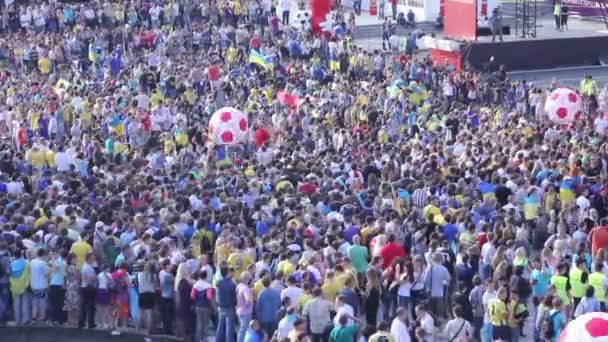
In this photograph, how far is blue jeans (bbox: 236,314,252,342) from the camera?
800 inches

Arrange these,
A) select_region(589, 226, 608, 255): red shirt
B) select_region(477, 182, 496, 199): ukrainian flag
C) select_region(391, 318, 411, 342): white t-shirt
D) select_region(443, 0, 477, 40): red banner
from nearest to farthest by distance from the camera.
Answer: select_region(391, 318, 411, 342): white t-shirt, select_region(589, 226, 608, 255): red shirt, select_region(477, 182, 496, 199): ukrainian flag, select_region(443, 0, 477, 40): red banner

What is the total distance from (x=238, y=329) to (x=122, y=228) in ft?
9.32

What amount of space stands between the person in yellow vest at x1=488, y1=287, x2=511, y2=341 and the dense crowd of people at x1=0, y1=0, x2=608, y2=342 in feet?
0.08

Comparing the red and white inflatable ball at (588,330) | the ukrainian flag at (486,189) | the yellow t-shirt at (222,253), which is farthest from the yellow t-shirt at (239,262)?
the ukrainian flag at (486,189)

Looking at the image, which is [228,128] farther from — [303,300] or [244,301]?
[303,300]

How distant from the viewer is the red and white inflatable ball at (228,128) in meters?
31.1

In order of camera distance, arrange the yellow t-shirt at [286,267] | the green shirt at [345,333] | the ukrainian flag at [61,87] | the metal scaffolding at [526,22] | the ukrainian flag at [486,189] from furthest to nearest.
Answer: the metal scaffolding at [526,22] → the ukrainian flag at [61,87] → the ukrainian flag at [486,189] → the yellow t-shirt at [286,267] → the green shirt at [345,333]

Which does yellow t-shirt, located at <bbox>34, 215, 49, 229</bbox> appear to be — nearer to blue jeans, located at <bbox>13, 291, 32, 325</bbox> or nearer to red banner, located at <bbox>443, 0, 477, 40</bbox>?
blue jeans, located at <bbox>13, 291, 32, 325</bbox>

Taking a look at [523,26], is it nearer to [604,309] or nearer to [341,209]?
[341,209]

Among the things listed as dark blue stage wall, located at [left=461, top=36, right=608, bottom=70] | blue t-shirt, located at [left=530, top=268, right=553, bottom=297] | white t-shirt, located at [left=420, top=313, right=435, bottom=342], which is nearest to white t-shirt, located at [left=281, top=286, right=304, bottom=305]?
white t-shirt, located at [left=420, top=313, right=435, bottom=342]

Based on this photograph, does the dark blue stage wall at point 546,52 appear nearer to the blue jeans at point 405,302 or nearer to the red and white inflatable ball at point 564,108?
the red and white inflatable ball at point 564,108

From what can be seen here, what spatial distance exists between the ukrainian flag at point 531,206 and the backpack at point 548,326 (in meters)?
6.11

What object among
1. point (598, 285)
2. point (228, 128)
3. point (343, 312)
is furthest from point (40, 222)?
point (228, 128)

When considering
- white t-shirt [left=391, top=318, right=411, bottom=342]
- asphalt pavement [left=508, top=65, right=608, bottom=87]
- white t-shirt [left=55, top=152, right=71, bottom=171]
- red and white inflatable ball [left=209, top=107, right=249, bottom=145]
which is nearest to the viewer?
white t-shirt [left=391, top=318, right=411, bottom=342]
